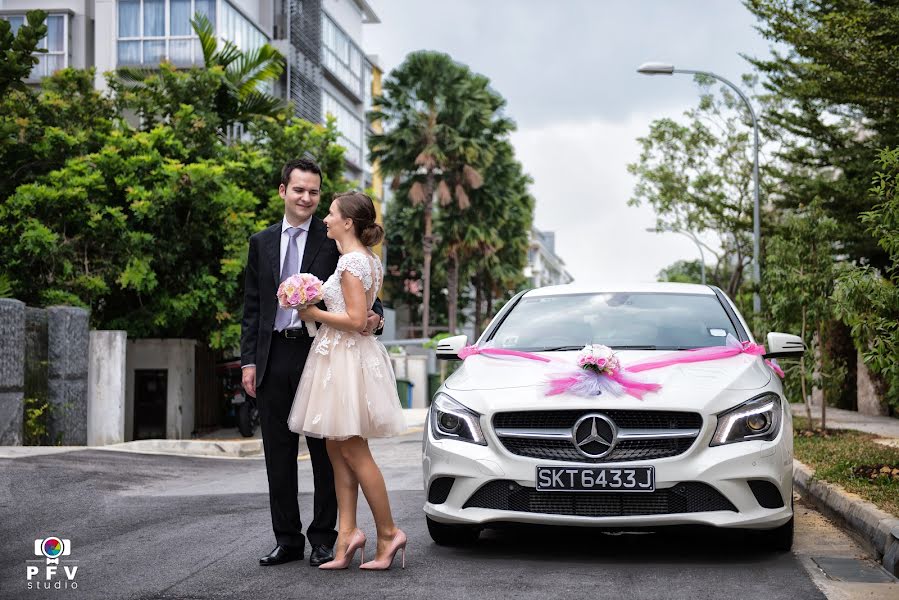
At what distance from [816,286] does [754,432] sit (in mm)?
10022

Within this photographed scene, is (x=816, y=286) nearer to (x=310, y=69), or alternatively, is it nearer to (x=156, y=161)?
(x=156, y=161)

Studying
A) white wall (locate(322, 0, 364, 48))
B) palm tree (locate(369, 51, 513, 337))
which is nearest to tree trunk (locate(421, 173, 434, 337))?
palm tree (locate(369, 51, 513, 337))

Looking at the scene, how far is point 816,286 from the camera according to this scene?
50.8 ft

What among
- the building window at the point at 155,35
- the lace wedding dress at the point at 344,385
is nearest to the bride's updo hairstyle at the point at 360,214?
the lace wedding dress at the point at 344,385

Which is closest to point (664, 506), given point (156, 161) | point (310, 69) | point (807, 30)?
point (807, 30)

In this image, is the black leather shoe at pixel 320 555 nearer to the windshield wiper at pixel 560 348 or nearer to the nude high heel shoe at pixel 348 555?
the nude high heel shoe at pixel 348 555

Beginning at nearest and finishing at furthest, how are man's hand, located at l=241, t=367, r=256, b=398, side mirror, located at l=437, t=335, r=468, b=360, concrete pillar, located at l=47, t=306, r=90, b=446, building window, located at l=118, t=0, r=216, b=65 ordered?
man's hand, located at l=241, t=367, r=256, b=398, side mirror, located at l=437, t=335, r=468, b=360, concrete pillar, located at l=47, t=306, r=90, b=446, building window, located at l=118, t=0, r=216, b=65

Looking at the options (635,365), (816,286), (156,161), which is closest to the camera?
(635,365)

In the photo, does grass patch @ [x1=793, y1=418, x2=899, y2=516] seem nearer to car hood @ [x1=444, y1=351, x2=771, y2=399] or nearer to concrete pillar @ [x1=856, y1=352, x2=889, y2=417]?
car hood @ [x1=444, y1=351, x2=771, y2=399]

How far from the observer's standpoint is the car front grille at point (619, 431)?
5957 millimetres

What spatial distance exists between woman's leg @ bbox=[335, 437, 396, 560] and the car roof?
2.58 m

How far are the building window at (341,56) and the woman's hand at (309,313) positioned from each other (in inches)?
1480

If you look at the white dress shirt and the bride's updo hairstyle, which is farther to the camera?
the white dress shirt

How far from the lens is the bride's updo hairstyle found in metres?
5.90
